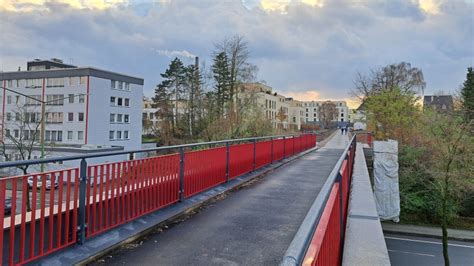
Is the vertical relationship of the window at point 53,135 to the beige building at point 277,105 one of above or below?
below

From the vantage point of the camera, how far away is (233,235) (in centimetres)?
447

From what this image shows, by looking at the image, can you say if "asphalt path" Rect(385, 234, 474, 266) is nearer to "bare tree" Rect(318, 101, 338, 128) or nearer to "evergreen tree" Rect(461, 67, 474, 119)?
"evergreen tree" Rect(461, 67, 474, 119)

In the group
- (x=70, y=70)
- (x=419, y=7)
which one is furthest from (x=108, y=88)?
(x=419, y=7)

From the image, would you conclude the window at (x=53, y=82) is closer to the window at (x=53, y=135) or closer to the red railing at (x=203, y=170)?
the window at (x=53, y=135)

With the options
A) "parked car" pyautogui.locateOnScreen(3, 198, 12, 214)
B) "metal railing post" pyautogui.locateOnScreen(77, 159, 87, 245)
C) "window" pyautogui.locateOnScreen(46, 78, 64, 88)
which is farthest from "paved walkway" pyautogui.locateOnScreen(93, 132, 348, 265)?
"window" pyautogui.locateOnScreen(46, 78, 64, 88)

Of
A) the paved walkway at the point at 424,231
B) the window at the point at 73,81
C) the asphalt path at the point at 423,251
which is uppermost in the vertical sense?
the window at the point at 73,81

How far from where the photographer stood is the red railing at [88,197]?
3020 millimetres

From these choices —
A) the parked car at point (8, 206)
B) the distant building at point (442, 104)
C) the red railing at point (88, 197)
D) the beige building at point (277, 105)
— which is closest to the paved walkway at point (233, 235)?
the red railing at point (88, 197)

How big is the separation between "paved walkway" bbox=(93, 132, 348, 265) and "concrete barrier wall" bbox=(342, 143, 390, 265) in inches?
31.0

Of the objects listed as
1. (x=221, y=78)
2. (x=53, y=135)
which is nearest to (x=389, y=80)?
(x=221, y=78)

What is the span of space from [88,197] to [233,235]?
188cm

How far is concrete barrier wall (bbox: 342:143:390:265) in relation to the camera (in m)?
3.24

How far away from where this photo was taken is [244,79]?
37.0 meters

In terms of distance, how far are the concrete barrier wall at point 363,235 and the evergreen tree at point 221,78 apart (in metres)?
32.8
